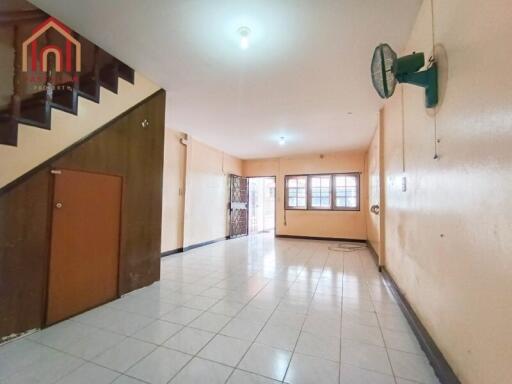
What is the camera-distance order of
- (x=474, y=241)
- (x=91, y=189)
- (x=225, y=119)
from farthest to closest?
(x=225, y=119) < (x=91, y=189) < (x=474, y=241)

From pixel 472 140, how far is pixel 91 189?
311cm

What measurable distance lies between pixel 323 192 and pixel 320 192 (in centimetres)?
9

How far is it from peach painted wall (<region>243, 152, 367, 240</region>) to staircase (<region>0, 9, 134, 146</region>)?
6038 mm

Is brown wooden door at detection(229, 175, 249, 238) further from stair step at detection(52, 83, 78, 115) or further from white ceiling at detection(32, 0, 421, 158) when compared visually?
stair step at detection(52, 83, 78, 115)

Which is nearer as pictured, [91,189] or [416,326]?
[416,326]

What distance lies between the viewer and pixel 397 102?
2.87m

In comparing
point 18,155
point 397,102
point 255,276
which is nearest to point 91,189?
point 18,155

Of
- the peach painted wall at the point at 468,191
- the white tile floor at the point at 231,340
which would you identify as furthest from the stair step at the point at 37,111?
the peach painted wall at the point at 468,191

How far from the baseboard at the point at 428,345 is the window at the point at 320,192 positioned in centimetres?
485

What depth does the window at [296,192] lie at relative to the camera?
7730mm

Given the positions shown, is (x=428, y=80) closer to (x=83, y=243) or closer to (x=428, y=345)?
(x=428, y=345)

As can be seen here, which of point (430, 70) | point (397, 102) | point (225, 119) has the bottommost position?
point (430, 70)

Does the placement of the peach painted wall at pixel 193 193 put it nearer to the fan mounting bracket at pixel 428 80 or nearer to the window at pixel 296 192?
the window at pixel 296 192

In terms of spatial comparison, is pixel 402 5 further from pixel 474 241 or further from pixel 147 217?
pixel 147 217
